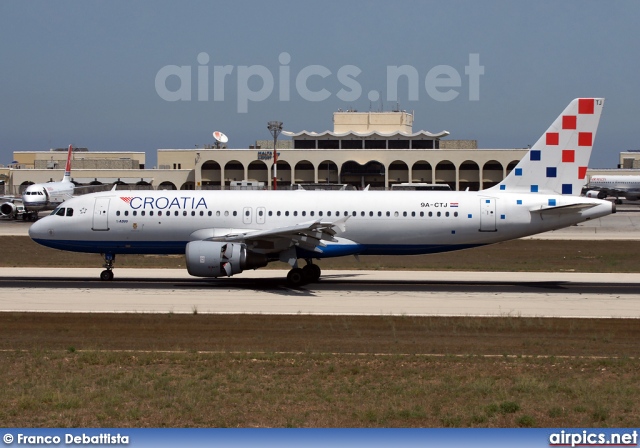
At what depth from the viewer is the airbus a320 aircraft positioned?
3241 cm

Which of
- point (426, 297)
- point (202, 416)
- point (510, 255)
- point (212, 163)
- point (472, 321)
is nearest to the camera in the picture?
point (202, 416)

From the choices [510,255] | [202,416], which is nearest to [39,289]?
[202,416]

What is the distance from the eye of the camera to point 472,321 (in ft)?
76.7

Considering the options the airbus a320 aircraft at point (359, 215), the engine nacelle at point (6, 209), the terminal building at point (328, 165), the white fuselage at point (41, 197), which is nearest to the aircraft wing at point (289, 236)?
the airbus a320 aircraft at point (359, 215)

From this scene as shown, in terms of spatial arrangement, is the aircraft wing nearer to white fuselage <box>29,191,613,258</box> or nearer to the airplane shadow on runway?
white fuselage <box>29,191,613,258</box>

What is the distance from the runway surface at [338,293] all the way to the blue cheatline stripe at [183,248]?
3.99 ft

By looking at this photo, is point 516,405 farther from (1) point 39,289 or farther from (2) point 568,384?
(1) point 39,289

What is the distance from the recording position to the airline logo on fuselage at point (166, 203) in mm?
33156

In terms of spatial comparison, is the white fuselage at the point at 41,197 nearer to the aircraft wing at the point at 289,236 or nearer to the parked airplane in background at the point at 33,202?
the parked airplane in background at the point at 33,202

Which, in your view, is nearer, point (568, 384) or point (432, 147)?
point (568, 384)

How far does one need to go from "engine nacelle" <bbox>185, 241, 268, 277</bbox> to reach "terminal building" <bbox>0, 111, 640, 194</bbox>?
79.0 metres

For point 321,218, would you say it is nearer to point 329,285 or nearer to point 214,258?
point 329,285

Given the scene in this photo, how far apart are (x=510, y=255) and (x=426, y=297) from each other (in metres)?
20.4

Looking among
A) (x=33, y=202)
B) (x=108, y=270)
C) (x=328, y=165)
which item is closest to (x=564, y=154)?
(x=108, y=270)
